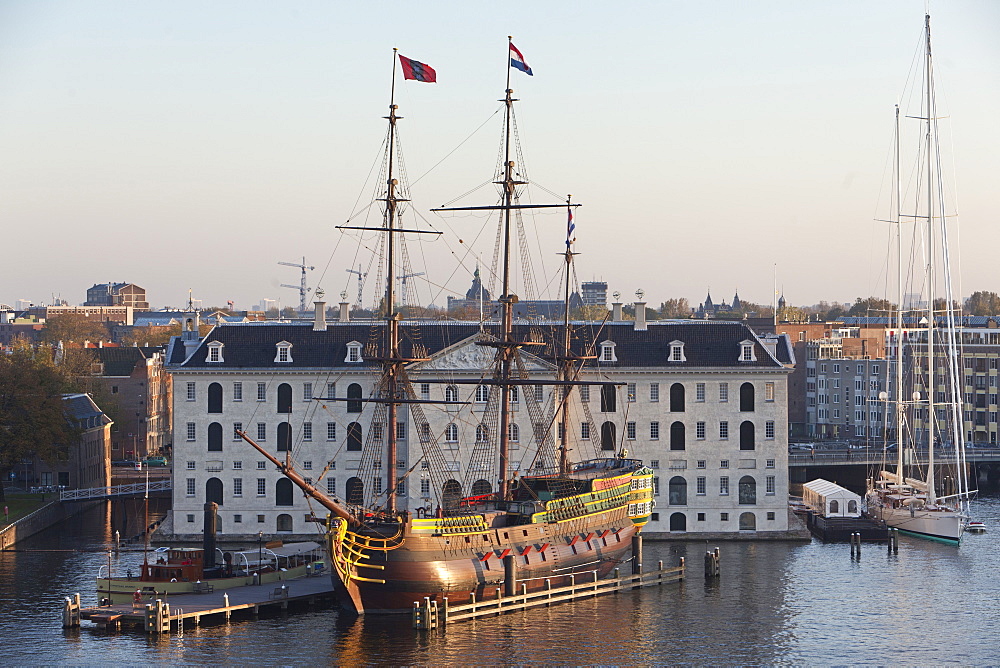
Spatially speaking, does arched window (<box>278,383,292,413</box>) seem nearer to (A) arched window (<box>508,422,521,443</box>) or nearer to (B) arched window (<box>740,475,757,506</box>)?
(A) arched window (<box>508,422,521,443</box>)

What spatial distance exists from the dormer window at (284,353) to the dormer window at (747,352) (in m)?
32.1

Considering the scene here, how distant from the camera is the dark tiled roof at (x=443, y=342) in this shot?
351 feet

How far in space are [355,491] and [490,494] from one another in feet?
50.7

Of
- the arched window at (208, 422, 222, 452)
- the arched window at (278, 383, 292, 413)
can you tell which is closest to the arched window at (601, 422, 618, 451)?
the arched window at (278, 383, 292, 413)

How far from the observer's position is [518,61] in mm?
90625

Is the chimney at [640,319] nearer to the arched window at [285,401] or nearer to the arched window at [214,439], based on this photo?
the arched window at [285,401]

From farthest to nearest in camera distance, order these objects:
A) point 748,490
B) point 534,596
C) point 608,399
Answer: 1. point 608,399
2. point 748,490
3. point 534,596

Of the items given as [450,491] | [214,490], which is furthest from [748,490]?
[214,490]

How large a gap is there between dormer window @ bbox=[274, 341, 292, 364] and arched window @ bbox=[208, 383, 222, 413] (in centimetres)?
455

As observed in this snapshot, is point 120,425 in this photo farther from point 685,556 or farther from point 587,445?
point 685,556

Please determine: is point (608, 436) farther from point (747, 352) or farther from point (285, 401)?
point (285, 401)

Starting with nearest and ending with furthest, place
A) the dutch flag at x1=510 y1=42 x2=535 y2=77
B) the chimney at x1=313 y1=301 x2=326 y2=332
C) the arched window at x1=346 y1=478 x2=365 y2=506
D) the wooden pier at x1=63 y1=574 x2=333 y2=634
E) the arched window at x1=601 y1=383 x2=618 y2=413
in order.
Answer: the wooden pier at x1=63 y1=574 x2=333 y2=634, the dutch flag at x1=510 y1=42 x2=535 y2=77, the arched window at x1=346 y1=478 x2=365 y2=506, the arched window at x1=601 y1=383 x2=618 y2=413, the chimney at x1=313 y1=301 x2=326 y2=332

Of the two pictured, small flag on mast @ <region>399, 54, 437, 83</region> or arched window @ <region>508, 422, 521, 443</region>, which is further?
arched window @ <region>508, 422, 521, 443</region>

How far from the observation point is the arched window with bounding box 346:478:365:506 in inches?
4129
